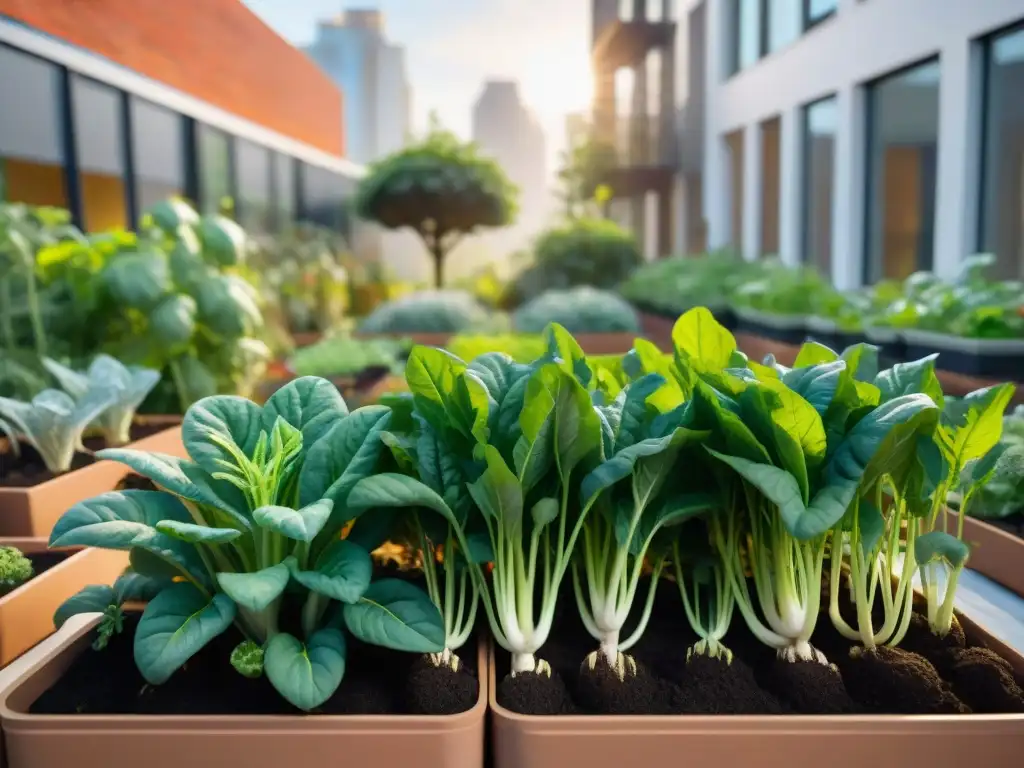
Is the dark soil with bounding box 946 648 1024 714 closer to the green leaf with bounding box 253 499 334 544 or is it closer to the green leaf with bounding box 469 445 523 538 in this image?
the green leaf with bounding box 469 445 523 538

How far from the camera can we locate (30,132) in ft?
5.98

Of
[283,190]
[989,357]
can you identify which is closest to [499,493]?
[989,357]

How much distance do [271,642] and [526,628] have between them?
21 centimetres

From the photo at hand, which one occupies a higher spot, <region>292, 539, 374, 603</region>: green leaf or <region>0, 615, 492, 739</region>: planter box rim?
<region>292, 539, 374, 603</region>: green leaf

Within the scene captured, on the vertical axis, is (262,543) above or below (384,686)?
above

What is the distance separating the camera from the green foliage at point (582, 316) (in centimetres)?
431

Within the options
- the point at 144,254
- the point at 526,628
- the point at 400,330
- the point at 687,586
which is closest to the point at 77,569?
the point at 526,628

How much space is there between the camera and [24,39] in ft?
4.34

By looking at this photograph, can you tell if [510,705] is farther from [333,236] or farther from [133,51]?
[333,236]

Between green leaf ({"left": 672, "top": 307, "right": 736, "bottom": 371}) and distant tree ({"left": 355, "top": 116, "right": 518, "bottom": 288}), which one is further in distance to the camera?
distant tree ({"left": 355, "top": 116, "right": 518, "bottom": 288})

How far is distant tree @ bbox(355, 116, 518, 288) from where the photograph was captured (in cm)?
713

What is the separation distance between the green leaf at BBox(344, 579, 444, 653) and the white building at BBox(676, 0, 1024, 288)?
387 cm

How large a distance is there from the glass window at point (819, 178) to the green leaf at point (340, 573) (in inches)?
245

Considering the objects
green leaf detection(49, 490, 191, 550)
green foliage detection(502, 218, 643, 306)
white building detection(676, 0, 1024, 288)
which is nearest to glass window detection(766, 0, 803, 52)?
white building detection(676, 0, 1024, 288)
